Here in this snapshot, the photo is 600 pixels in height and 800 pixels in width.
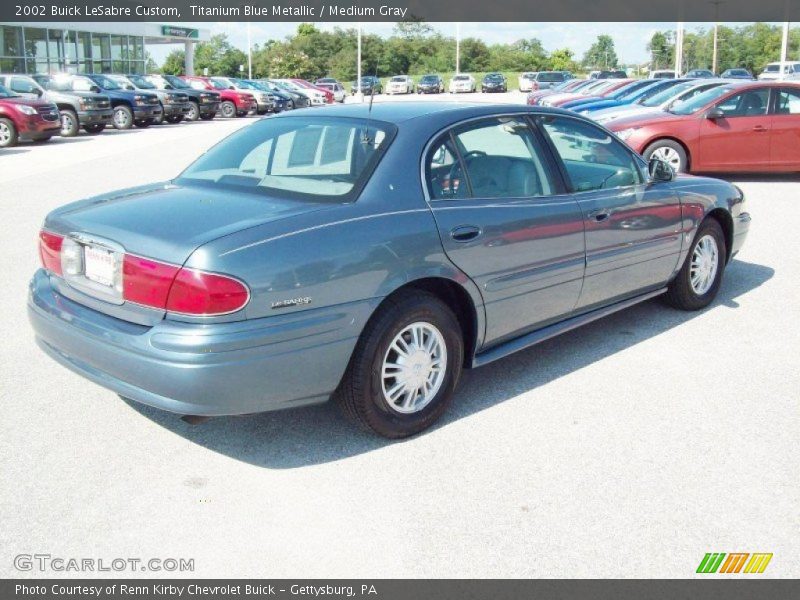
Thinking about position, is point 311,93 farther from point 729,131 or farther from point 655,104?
point 729,131

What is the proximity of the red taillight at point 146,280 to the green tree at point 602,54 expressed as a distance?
423 feet

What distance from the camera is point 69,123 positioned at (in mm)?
23328

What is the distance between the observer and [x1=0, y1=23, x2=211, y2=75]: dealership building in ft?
125

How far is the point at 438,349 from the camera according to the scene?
4.26m

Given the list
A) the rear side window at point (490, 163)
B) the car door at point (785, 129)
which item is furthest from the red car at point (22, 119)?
the rear side window at point (490, 163)

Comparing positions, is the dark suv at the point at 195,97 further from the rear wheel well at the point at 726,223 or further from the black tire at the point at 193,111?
the rear wheel well at the point at 726,223

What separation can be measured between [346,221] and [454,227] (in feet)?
2.13

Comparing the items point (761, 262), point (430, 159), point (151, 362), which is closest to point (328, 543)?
point (151, 362)

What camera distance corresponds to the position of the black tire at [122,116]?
26284mm

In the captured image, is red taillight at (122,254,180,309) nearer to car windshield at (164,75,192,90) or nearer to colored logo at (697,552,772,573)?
colored logo at (697,552,772,573)

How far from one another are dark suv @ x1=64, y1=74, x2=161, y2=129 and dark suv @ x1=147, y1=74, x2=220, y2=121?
3137mm

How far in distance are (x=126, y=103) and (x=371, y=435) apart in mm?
24544

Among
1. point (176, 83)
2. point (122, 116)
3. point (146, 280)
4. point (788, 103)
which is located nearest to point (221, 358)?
point (146, 280)
